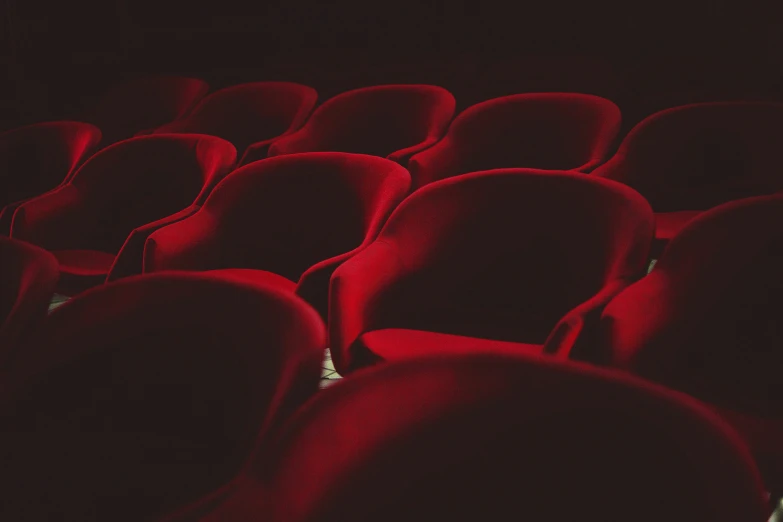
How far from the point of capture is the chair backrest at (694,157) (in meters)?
2.61

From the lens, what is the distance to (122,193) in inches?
117

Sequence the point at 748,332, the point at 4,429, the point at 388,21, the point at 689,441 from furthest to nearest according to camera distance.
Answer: the point at 388,21 → the point at 748,332 → the point at 4,429 → the point at 689,441

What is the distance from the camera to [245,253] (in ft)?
7.99

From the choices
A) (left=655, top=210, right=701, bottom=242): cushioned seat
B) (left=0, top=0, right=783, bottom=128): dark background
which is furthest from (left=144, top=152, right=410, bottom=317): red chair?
(left=0, top=0, right=783, bottom=128): dark background

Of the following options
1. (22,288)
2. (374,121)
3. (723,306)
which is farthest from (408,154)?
(22,288)

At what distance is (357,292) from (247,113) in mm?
2412

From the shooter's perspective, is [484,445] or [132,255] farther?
[132,255]

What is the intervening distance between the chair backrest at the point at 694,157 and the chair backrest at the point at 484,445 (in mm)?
1813

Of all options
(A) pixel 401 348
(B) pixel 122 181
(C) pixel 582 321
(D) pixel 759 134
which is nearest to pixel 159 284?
(A) pixel 401 348

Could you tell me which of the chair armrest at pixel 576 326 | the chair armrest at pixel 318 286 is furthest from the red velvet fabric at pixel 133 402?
the chair armrest at pixel 318 286

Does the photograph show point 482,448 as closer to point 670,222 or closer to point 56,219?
point 670,222

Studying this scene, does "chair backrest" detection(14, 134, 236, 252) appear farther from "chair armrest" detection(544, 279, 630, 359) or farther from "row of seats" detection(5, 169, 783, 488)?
"chair armrest" detection(544, 279, 630, 359)

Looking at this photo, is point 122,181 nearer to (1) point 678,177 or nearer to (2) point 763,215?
(1) point 678,177

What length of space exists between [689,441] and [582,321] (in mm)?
697
